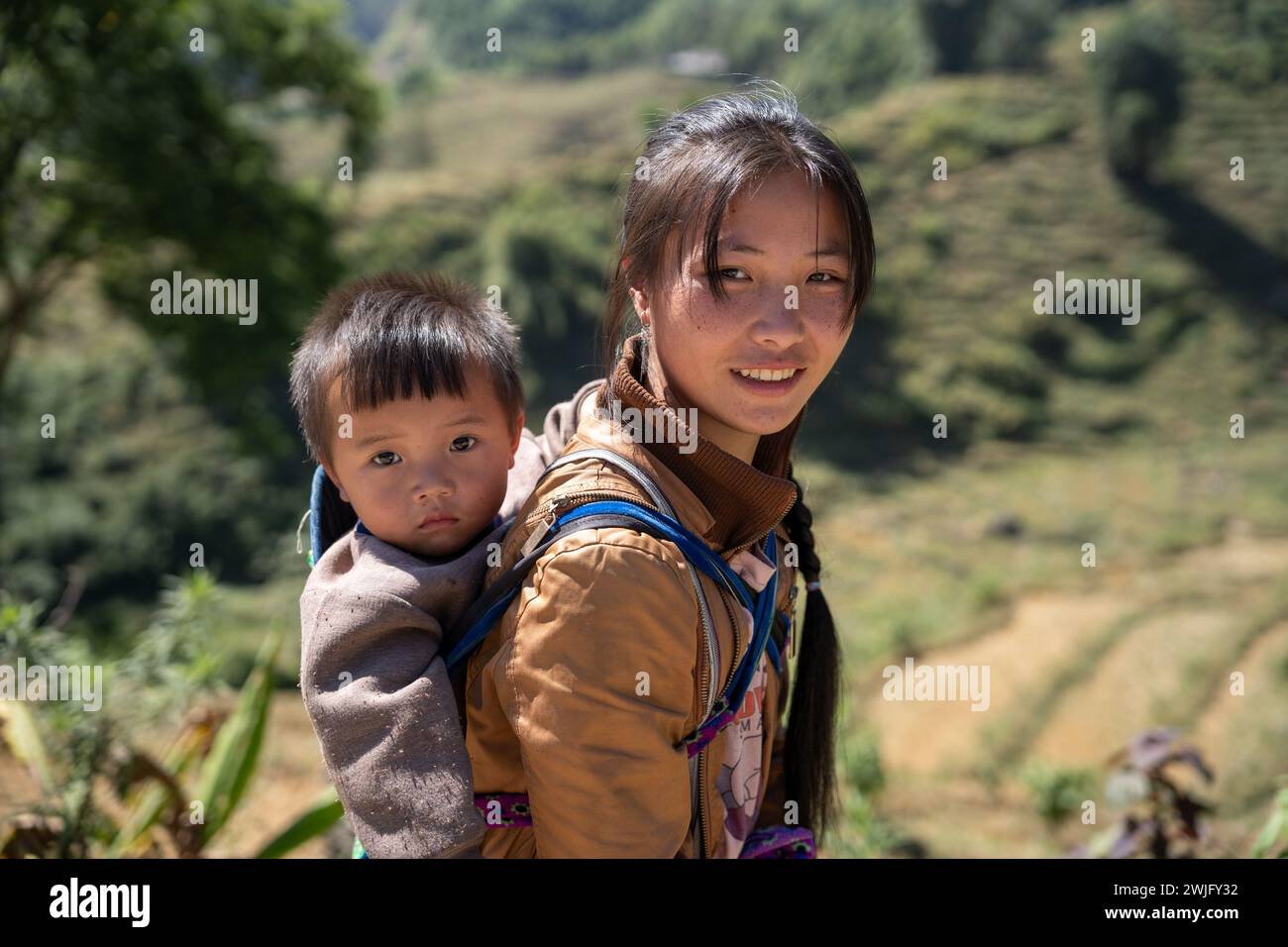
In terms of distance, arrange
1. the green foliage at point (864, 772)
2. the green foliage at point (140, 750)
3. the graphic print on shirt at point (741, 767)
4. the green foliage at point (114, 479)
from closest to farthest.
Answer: the graphic print on shirt at point (741, 767) → the green foliage at point (140, 750) → the green foliage at point (864, 772) → the green foliage at point (114, 479)

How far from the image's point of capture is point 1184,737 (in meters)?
8.80

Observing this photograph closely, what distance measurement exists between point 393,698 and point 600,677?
271 mm

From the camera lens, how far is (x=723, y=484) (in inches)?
56.1

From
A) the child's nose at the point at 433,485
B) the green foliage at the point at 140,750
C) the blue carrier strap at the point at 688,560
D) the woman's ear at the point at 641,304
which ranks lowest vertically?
the green foliage at the point at 140,750

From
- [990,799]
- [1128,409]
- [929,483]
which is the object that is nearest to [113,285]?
[990,799]

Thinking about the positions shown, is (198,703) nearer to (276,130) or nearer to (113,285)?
(113,285)

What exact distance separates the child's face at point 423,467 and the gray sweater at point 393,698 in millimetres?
46

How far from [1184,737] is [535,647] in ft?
29.1

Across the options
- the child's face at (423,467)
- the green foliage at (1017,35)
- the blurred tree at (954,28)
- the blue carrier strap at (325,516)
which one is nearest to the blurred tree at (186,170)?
the blue carrier strap at (325,516)

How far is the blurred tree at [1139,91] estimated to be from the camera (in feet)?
75.7

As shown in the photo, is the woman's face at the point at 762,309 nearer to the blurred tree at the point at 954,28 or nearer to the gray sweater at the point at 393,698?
the gray sweater at the point at 393,698

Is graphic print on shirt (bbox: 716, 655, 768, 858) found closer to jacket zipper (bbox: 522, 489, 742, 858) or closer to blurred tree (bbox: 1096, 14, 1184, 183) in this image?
jacket zipper (bbox: 522, 489, 742, 858)

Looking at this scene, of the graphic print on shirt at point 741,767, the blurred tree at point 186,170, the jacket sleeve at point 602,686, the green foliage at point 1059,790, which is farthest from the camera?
the blurred tree at point 186,170

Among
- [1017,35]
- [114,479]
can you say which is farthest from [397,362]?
[1017,35]
